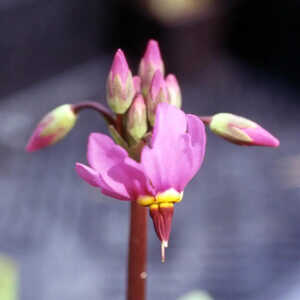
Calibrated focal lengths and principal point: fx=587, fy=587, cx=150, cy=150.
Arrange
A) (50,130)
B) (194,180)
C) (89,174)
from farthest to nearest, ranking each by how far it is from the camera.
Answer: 1. (194,180)
2. (50,130)
3. (89,174)

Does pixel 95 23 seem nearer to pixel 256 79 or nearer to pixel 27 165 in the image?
pixel 256 79

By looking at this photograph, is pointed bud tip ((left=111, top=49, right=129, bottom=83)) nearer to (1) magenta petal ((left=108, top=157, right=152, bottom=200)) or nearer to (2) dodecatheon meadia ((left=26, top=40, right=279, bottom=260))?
(2) dodecatheon meadia ((left=26, top=40, right=279, bottom=260))

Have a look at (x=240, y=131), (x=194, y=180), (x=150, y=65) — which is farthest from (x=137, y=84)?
(x=194, y=180)

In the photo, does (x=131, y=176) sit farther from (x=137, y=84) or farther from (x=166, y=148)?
(x=137, y=84)

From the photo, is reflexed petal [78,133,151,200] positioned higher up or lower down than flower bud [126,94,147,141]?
lower down

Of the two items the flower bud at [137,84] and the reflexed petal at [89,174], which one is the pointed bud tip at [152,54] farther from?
the reflexed petal at [89,174]

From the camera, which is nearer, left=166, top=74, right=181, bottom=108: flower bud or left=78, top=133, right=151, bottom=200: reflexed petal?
left=78, top=133, right=151, bottom=200: reflexed petal

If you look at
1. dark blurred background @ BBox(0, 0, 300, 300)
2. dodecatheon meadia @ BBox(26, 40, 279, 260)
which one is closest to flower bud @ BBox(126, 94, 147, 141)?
dodecatheon meadia @ BBox(26, 40, 279, 260)
